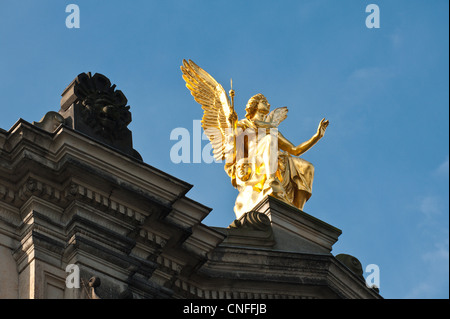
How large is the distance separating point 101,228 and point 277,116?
6.80 m

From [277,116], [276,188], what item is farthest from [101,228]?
[277,116]

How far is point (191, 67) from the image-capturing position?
29297 millimetres

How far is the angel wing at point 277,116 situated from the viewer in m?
29.3

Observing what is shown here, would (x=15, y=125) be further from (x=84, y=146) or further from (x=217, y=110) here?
(x=217, y=110)

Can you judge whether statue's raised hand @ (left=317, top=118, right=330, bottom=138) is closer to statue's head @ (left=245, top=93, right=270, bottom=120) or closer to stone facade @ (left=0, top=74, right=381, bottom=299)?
statue's head @ (left=245, top=93, right=270, bottom=120)

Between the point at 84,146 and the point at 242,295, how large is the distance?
155 inches

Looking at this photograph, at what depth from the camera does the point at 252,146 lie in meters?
28.7

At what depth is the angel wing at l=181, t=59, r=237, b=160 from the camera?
94.5ft

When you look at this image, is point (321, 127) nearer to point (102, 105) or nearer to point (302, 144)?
point (302, 144)

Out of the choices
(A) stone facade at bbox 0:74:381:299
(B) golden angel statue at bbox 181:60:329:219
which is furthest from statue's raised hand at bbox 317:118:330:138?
(A) stone facade at bbox 0:74:381:299

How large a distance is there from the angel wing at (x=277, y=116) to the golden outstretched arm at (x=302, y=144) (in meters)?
0.31

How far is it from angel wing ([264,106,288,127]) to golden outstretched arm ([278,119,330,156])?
306 millimetres
